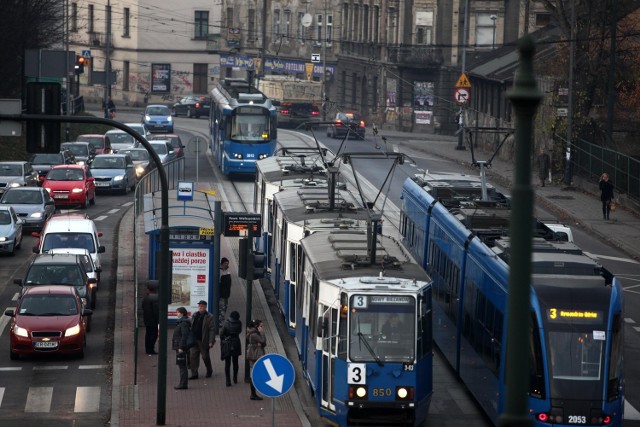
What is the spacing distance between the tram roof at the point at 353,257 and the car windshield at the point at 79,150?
1368 inches

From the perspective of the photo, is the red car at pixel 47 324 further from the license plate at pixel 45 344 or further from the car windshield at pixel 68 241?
the car windshield at pixel 68 241

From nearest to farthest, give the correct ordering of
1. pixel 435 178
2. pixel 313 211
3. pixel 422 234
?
pixel 313 211 < pixel 422 234 < pixel 435 178

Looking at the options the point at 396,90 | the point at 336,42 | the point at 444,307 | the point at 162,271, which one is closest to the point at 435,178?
the point at 444,307

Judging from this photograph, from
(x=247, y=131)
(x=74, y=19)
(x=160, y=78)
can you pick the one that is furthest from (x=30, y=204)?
(x=74, y=19)

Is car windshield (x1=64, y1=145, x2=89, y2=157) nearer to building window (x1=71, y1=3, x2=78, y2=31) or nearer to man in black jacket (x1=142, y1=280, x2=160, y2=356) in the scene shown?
man in black jacket (x1=142, y1=280, x2=160, y2=356)

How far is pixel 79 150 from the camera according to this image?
57156 mm

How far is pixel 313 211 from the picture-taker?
87.1 feet

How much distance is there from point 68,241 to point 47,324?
852 cm

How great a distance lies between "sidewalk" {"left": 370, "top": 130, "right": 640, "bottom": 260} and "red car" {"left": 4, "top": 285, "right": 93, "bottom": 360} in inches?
498

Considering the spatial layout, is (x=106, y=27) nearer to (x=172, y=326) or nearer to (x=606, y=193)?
(x=606, y=193)

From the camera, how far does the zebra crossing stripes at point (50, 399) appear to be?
21.7 meters

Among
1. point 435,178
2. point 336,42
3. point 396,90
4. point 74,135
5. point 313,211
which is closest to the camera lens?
point 313,211

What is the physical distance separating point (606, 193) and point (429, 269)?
18.6 meters

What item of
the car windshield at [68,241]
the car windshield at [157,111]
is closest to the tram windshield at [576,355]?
the car windshield at [68,241]
